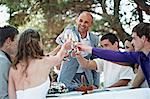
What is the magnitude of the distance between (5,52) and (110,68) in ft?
2.30

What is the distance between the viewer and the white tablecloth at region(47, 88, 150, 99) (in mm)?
1686

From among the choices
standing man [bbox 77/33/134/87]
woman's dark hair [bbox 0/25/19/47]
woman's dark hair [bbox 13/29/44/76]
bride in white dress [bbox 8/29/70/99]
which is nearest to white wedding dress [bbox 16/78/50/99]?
bride in white dress [bbox 8/29/70/99]

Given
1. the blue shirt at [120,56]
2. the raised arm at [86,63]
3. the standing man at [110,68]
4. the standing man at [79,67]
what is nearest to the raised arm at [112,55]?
the blue shirt at [120,56]

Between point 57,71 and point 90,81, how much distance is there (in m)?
0.25

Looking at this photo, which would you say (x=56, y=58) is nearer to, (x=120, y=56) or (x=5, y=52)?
(x=5, y=52)

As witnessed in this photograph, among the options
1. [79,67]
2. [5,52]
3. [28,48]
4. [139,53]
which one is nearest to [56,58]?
[28,48]

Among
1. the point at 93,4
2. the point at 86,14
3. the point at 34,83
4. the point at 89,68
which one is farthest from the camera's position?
the point at 93,4

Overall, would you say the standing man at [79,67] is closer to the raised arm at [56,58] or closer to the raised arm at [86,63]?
Answer: the raised arm at [86,63]

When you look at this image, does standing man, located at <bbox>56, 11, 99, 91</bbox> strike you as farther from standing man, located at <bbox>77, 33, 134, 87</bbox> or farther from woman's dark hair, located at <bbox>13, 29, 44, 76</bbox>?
woman's dark hair, located at <bbox>13, 29, 44, 76</bbox>

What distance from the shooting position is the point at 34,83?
159cm

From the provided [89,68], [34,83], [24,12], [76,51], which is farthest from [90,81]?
[24,12]

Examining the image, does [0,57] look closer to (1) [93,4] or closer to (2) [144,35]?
(2) [144,35]

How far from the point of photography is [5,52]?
171 cm

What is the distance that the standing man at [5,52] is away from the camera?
1.64 m
